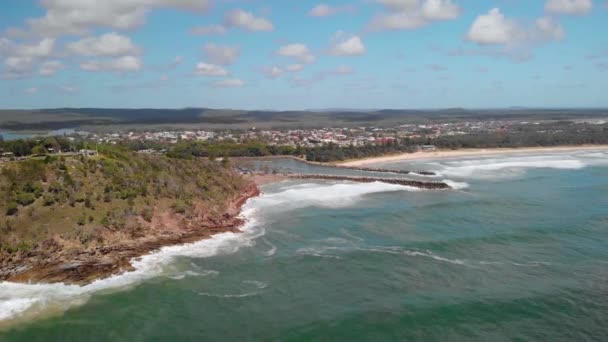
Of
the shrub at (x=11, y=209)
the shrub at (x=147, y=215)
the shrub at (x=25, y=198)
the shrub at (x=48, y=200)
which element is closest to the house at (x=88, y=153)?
the shrub at (x=48, y=200)

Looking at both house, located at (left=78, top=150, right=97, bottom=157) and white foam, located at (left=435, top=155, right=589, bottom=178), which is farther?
white foam, located at (left=435, top=155, right=589, bottom=178)

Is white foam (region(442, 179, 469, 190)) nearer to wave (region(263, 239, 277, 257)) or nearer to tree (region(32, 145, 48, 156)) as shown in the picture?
wave (region(263, 239, 277, 257))

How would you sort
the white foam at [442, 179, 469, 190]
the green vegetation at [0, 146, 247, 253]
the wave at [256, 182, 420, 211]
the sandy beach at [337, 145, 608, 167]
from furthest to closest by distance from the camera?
the sandy beach at [337, 145, 608, 167]
the white foam at [442, 179, 469, 190]
the wave at [256, 182, 420, 211]
the green vegetation at [0, 146, 247, 253]

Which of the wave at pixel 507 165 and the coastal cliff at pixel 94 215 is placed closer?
the coastal cliff at pixel 94 215

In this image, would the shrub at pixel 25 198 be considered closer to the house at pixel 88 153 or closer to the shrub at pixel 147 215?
the shrub at pixel 147 215

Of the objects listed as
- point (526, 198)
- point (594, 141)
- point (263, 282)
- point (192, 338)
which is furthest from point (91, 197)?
point (594, 141)

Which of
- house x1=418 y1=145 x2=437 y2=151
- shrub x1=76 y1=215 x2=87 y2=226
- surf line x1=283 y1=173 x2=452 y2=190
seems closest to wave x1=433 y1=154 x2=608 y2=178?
surf line x1=283 y1=173 x2=452 y2=190

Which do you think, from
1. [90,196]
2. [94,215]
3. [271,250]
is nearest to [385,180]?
[271,250]
